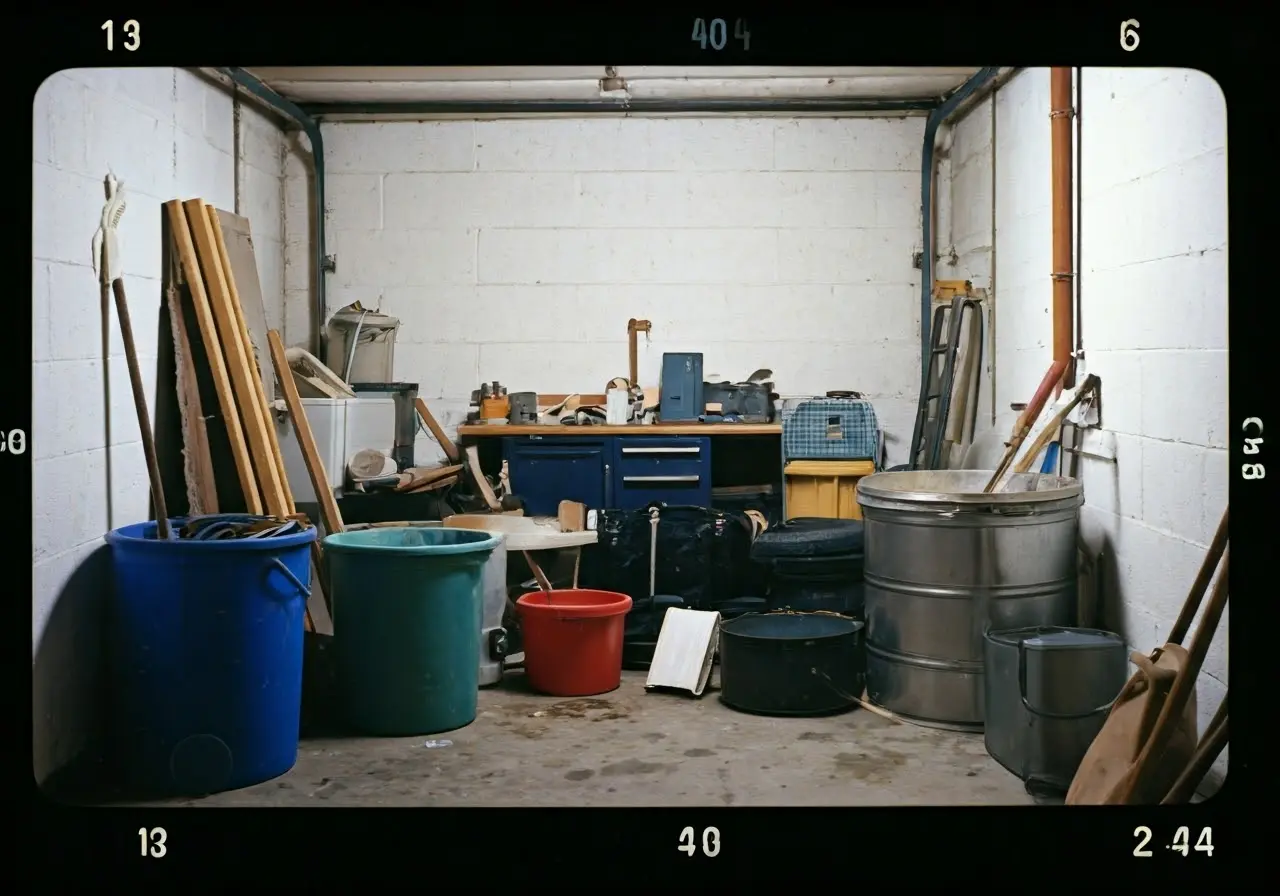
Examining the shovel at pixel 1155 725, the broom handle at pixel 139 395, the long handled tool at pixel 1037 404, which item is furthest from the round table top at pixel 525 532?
the shovel at pixel 1155 725

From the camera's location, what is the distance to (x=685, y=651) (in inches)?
157

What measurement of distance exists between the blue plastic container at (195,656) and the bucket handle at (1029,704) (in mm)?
1869

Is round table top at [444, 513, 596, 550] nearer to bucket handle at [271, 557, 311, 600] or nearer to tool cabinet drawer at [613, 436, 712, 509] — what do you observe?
tool cabinet drawer at [613, 436, 712, 509]

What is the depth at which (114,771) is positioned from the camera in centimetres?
300

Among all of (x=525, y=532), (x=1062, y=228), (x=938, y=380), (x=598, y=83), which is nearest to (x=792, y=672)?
(x=525, y=532)

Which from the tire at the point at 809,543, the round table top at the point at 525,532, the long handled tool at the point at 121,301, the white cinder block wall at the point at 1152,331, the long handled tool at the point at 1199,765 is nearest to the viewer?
the long handled tool at the point at 1199,765

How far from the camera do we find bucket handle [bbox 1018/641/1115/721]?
9.19ft

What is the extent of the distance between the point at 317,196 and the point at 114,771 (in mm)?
3612

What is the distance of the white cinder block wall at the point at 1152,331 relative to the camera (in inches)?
109

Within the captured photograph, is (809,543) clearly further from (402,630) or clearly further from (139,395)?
(139,395)

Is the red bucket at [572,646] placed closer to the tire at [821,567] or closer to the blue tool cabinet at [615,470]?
the tire at [821,567]

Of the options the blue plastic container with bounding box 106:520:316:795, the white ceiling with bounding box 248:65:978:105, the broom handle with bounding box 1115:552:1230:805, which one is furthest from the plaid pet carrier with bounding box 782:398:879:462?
the broom handle with bounding box 1115:552:1230:805
